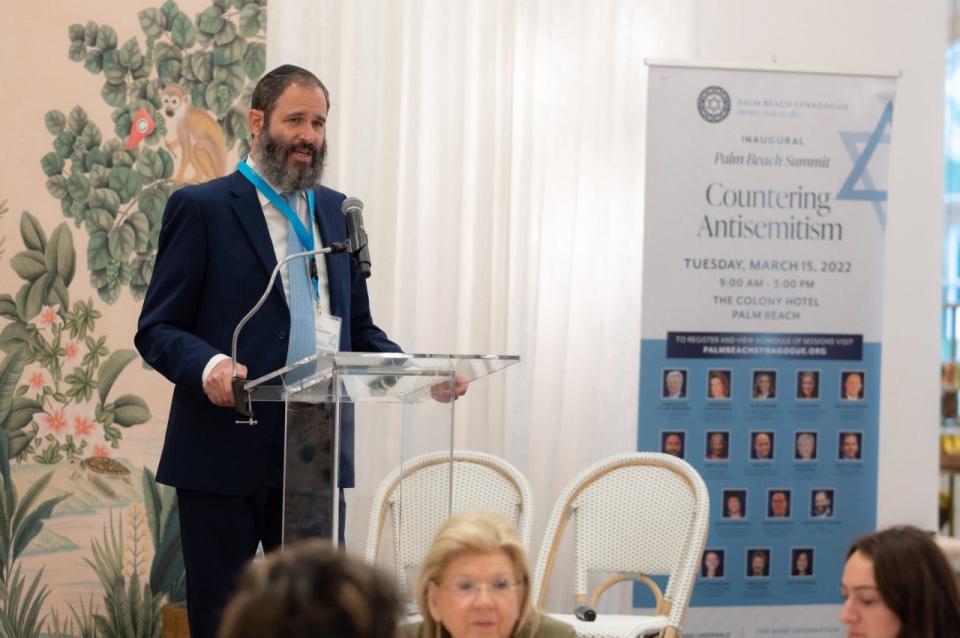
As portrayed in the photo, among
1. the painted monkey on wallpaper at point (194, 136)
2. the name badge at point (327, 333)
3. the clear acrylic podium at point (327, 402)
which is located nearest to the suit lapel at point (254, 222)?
the name badge at point (327, 333)

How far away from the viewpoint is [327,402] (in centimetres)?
264

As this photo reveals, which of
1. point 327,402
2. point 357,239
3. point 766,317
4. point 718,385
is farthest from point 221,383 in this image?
point 766,317

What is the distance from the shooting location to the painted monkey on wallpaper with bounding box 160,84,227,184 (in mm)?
4824

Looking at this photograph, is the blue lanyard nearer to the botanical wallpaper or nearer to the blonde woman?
the blonde woman

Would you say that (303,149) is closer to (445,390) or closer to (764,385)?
(445,390)

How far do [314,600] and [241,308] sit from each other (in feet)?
6.87

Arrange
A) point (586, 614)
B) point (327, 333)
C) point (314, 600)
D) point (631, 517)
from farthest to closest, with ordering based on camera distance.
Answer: point (631, 517) < point (586, 614) < point (327, 333) < point (314, 600)

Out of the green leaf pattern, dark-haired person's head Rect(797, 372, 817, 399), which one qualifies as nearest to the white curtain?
the green leaf pattern

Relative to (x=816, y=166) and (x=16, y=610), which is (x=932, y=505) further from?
(x=16, y=610)

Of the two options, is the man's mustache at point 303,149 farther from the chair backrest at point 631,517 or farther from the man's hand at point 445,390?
the chair backrest at point 631,517

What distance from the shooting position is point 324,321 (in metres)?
3.09

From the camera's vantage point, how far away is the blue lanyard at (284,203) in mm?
3182

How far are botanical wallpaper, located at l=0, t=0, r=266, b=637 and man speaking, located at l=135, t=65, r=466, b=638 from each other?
166cm

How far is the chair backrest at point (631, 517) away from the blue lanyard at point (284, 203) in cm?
142
